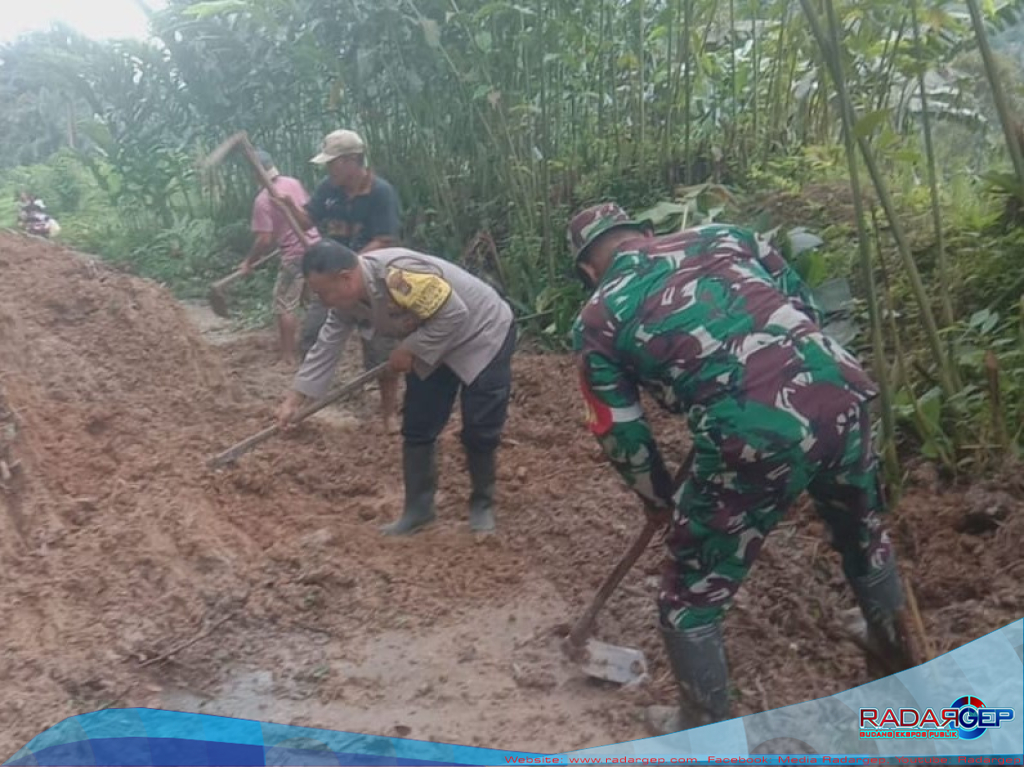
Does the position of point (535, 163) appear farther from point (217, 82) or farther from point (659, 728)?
point (659, 728)

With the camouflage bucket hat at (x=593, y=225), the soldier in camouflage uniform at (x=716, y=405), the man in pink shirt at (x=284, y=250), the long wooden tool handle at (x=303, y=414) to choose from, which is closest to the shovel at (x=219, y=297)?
the man in pink shirt at (x=284, y=250)

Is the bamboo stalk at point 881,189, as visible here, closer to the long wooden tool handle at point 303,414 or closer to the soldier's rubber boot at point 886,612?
the soldier's rubber boot at point 886,612

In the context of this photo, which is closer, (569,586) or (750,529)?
(750,529)

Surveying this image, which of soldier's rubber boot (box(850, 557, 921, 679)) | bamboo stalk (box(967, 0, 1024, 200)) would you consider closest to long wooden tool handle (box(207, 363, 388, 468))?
soldier's rubber boot (box(850, 557, 921, 679))

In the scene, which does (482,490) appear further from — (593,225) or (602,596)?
(593,225)

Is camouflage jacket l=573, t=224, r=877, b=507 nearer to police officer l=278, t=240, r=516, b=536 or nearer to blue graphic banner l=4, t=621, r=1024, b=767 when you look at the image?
blue graphic banner l=4, t=621, r=1024, b=767

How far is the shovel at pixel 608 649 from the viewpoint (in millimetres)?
3008

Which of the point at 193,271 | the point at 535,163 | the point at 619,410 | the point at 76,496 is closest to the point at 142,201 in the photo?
the point at 193,271

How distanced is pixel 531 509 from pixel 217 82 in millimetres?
6128

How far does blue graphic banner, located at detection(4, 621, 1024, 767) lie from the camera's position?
1.62m

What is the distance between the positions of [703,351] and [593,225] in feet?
1.62

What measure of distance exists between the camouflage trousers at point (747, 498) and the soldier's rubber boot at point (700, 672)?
34 millimetres

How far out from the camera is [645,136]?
21.8 feet

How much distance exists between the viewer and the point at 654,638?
3.22 m
